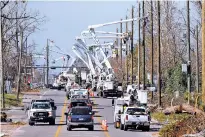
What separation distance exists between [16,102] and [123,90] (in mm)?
15485

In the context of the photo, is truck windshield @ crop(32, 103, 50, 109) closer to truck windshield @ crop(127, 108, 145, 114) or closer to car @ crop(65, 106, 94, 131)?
car @ crop(65, 106, 94, 131)

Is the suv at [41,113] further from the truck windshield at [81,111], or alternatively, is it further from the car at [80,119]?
the car at [80,119]

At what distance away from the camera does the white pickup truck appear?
47.1 metres

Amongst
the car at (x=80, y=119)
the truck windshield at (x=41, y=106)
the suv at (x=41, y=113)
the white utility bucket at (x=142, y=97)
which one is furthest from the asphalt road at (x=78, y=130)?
the white utility bucket at (x=142, y=97)

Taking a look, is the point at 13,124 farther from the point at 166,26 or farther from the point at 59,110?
the point at 166,26

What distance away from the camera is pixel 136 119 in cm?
4731

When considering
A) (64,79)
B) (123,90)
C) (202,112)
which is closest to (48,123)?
(202,112)

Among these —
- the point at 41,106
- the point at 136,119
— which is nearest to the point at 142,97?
the point at 41,106

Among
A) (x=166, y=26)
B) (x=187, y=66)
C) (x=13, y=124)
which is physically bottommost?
(x=13, y=124)

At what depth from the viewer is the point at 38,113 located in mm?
54781

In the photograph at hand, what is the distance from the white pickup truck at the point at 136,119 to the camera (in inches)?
1854

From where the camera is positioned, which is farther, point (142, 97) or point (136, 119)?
point (142, 97)

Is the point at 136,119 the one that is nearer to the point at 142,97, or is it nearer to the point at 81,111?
the point at 81,111

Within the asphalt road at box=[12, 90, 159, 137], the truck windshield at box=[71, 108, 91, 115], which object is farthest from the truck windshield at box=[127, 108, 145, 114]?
the truck windshield at box=[71, 108, 91, 115]
